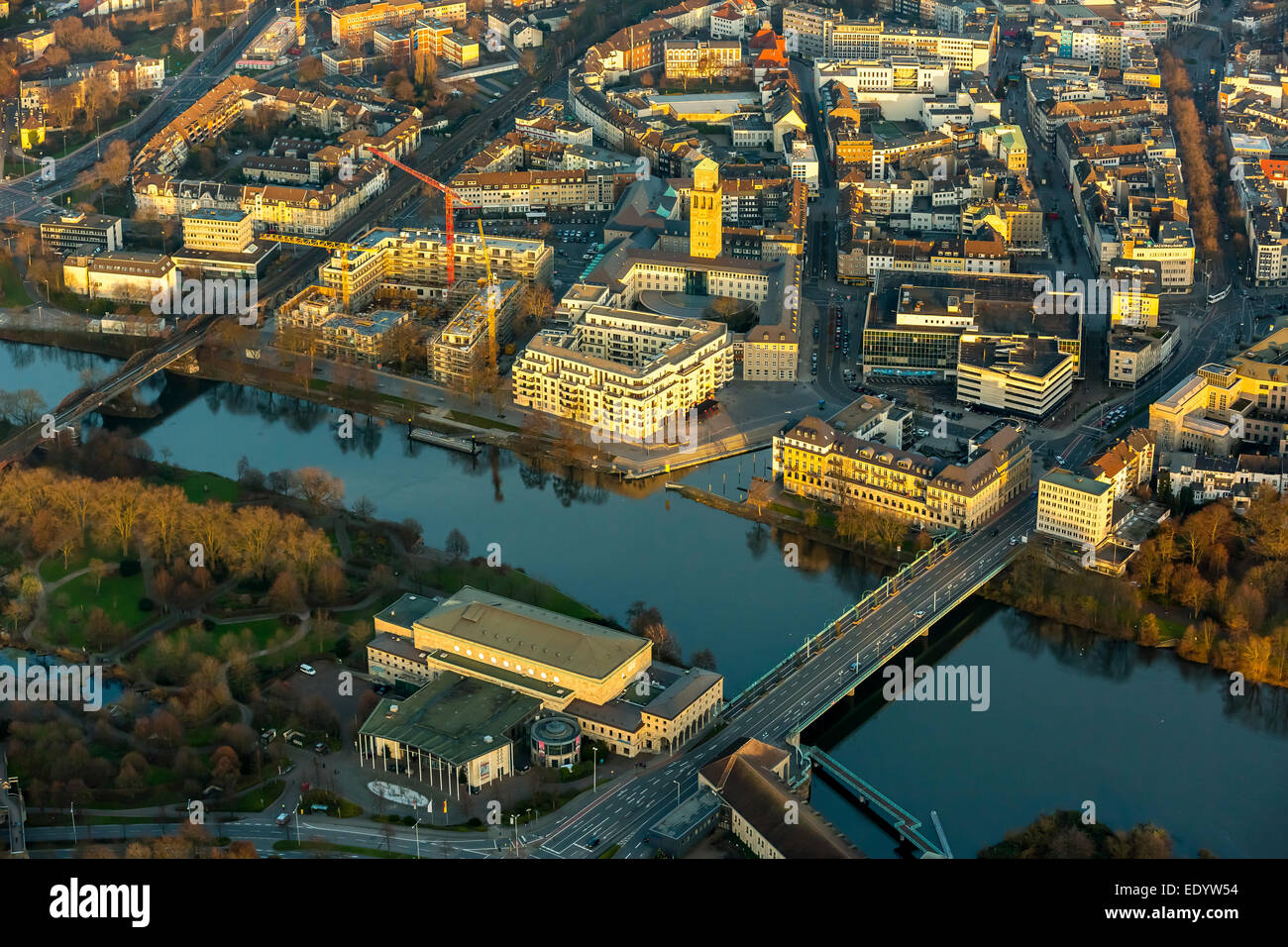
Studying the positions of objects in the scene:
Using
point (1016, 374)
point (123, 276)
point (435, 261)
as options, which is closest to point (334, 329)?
point (435, 261)

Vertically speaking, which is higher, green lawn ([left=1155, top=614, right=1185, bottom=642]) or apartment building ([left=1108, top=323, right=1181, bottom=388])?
apartment building ([left=1108, top=323, right=1181, bottom=388])

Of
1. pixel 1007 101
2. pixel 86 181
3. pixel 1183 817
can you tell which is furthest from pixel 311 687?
pixel 1007 101

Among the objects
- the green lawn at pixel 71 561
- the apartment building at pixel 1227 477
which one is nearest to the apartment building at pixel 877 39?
the apartment building at pixel 1227 477

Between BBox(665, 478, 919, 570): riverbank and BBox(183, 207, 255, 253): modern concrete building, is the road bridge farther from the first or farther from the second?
BBox(665, 478, 919, 570): riverbank

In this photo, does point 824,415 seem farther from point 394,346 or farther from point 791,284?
point 394,346

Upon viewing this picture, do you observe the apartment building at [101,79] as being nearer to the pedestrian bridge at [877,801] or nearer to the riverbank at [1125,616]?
the riverbank at [1125,616]

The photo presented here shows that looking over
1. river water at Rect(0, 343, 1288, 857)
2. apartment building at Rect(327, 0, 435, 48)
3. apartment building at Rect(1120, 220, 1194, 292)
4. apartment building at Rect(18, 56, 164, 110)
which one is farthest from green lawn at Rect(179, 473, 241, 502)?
apartment building at Rect(327, 0, 435, 48)

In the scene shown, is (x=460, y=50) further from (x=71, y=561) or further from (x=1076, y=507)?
(x=1076, y=507)
